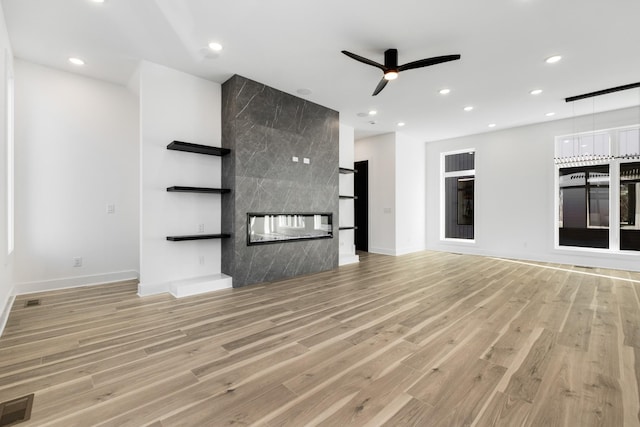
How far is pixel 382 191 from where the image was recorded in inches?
294

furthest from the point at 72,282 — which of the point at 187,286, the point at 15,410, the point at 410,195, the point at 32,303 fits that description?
the point at 410,195

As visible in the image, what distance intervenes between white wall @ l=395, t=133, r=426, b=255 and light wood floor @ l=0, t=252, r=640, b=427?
350 cm

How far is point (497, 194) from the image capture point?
6.96m

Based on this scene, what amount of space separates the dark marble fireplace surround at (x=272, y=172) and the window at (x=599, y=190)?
459 centimetres

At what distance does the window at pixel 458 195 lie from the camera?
7.72m

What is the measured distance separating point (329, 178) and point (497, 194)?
14.4 feet

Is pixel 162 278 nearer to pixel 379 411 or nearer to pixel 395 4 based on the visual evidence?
pixel 379 411

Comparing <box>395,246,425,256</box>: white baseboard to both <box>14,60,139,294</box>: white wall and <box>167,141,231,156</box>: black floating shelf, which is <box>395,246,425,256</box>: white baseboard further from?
<box>14,60,139,294</box>: white wall

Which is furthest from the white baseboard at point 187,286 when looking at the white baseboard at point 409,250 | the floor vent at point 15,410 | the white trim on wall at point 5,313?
the white baseboard at point 409,250

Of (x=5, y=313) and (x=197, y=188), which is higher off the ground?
(x=197, y=188)

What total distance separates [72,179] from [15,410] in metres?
3.43

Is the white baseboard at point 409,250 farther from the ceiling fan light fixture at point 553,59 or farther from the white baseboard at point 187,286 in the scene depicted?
the ceiling fan light fixture at point 553,59

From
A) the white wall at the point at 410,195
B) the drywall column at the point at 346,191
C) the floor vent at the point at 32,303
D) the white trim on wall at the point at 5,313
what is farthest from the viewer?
the white wall at the point at 410,195

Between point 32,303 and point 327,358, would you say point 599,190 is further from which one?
point 32,303
